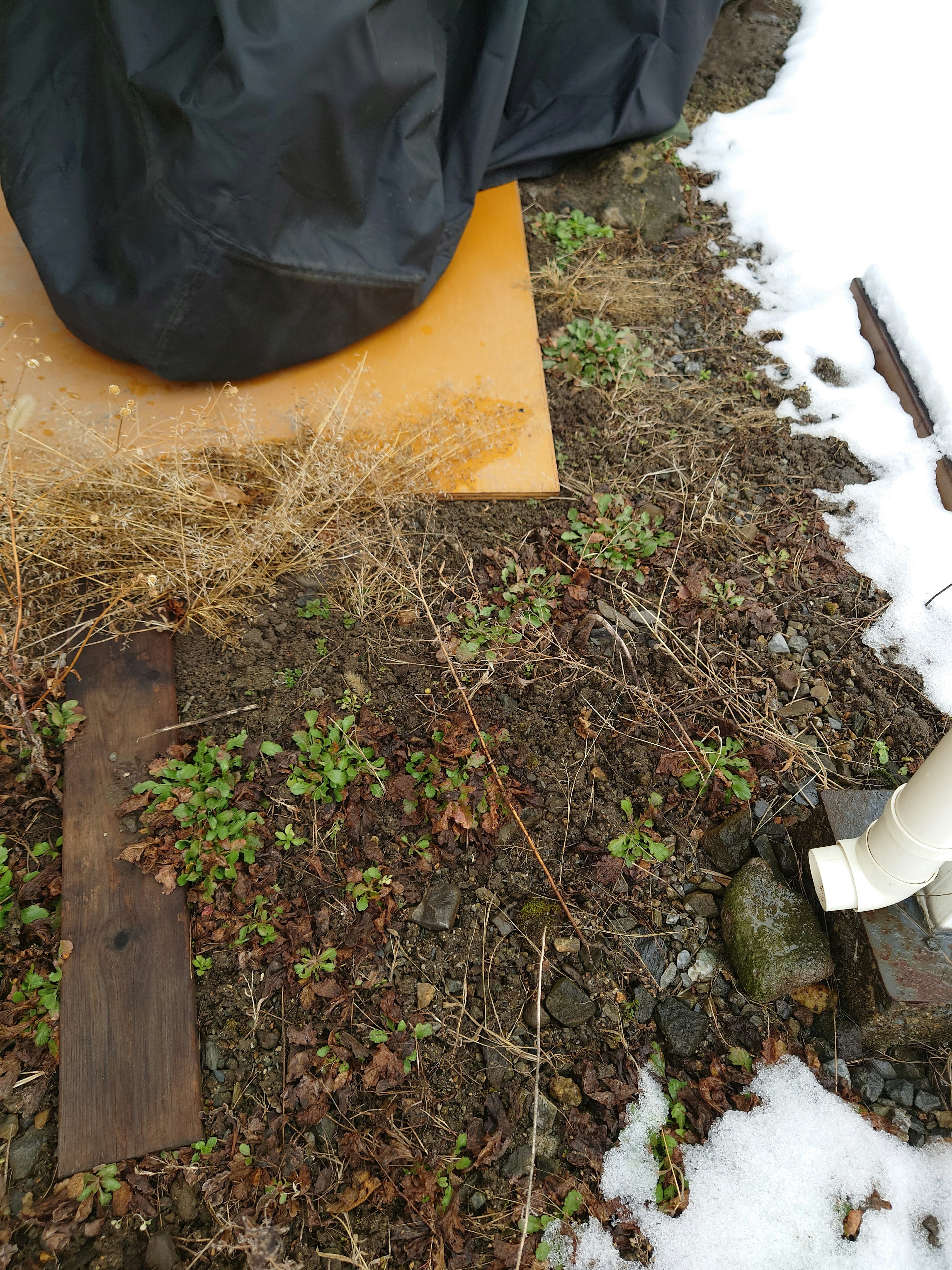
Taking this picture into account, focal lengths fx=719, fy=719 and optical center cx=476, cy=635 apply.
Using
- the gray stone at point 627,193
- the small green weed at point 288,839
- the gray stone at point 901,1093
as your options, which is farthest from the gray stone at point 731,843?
the gray stone at point 627,193

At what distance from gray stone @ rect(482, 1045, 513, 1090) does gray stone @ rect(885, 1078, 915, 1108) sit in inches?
33.9

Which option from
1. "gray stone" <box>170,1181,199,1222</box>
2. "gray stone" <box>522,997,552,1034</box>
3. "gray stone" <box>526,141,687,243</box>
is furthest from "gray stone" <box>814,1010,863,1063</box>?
"gray stone" <box>526,141,687,243</box>

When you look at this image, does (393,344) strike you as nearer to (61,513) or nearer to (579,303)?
(579,303)

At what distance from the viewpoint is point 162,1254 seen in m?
1.42

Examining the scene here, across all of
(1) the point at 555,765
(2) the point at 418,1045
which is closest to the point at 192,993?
(2) the point at 418,1045

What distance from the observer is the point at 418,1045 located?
1.62m

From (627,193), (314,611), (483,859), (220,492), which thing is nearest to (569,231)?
(627,193)

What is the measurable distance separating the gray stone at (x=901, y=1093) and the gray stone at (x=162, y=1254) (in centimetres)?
155

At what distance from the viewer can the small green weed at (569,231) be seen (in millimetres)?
3074

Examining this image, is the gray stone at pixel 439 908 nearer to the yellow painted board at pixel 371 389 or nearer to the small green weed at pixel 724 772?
the small green weed at pixel 724 772

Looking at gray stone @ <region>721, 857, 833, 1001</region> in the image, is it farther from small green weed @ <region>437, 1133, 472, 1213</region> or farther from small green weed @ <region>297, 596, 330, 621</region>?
small green weed @ <region>297, 596, 330, 621</region>

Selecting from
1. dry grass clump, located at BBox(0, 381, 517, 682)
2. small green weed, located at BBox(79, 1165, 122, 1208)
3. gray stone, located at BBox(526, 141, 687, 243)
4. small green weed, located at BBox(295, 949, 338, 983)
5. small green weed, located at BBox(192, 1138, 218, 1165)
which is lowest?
small green weed, located at BBox(79, 1165, 122, 1208)

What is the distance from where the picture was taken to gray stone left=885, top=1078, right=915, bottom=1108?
1.62 meters

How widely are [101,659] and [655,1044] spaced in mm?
1734
